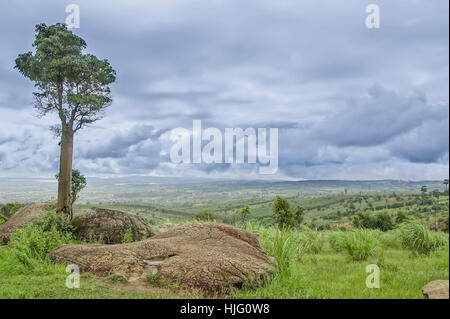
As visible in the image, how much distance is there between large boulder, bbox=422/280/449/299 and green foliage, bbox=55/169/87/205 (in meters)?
13.1

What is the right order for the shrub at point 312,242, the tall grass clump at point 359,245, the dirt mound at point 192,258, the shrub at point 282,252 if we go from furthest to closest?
1. the shrub at point 312,242
2. the tall grass clump at point 359,245
3. the shrub at point 282,252
4. the dirt mound at point 192,258

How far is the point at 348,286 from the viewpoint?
25.1 feet

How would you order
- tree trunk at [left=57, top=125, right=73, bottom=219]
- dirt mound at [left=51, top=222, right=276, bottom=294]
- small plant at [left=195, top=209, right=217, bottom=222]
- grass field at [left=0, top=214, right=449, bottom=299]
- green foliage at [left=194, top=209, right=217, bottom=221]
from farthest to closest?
1. green foliage at [left=194, top=209, right=217, bottom=221]
2. small plant at [left=195, top=209, right=217, bottom=222]
3. tree trunk at [left=57, top=125, right=73, bottom=219]
4. dirt mound at [left=51, top=222, right=276, bottom=294]
5. grass field at [left=0, top=214, right=449, bottom=299]

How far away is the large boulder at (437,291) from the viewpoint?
19.8ft

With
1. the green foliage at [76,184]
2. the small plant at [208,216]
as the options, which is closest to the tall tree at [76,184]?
the green foliage at [76,184]

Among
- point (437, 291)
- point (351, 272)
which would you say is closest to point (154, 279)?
point (351, 272)

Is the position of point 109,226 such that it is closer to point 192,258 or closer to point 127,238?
point 127,238

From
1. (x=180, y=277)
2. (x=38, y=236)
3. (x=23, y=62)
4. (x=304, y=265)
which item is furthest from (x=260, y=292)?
(x=23, y=62)

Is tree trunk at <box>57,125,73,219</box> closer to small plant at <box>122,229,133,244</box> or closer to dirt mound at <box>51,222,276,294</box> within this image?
small plant at <box>122,229,133,244</box>

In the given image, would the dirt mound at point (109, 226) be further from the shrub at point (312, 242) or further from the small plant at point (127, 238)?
the shrub at point (312, 242)

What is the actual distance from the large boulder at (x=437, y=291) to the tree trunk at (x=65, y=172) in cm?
1264

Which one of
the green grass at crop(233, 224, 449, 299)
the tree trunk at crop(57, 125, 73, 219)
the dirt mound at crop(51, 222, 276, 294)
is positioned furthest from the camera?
the tree trunk at crop(57, 125, 73, 219)

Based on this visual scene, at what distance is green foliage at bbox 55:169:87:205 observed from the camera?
15219mm

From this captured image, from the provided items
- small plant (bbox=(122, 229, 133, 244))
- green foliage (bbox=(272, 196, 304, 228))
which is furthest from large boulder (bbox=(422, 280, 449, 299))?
green foliage (bbox=(272, 196, 304, 228))
